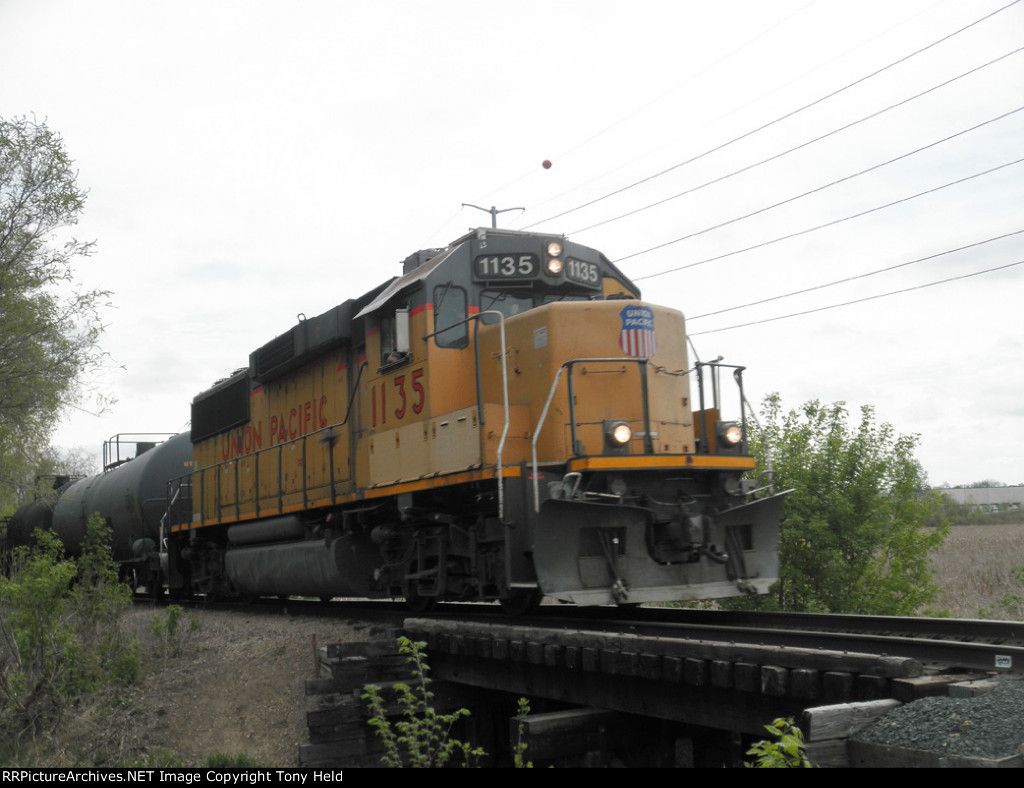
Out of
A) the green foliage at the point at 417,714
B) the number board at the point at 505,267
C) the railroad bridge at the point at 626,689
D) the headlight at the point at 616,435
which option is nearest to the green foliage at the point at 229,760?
the railroad bridge at the point at 626,689

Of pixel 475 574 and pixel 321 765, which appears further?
pixel 475 574

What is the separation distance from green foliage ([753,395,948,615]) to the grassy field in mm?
488

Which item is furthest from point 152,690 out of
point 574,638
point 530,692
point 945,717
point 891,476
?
point 891,476

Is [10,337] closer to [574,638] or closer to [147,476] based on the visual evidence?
[147,476]

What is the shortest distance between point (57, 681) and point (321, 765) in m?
3.00

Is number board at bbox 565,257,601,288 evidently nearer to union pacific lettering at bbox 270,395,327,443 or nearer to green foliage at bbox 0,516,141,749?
union pacific lettering at bbox 270,395,327,443

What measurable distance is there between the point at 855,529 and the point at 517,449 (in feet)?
17.4

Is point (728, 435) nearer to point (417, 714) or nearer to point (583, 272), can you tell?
point (583, 272)

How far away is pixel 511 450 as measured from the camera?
779 cm

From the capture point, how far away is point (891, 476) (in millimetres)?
11195

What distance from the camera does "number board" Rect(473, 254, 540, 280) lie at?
343 inches

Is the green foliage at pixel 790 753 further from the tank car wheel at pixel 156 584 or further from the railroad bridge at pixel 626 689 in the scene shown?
the tank car wheel at pixel 156 584

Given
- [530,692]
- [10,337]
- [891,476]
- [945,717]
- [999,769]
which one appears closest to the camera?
[999,769]

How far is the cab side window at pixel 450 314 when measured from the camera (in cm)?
850
